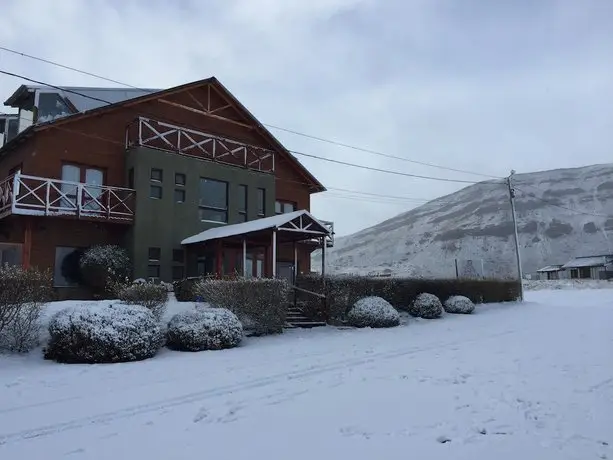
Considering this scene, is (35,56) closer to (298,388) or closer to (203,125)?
(203,125)

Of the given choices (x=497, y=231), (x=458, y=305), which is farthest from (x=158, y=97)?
(x=497, y=231)

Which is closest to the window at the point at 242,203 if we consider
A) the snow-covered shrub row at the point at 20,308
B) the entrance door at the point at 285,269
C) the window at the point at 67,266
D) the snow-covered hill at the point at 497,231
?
the entrance door at the point at 285,269

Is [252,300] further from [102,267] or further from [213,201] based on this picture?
[213,201]

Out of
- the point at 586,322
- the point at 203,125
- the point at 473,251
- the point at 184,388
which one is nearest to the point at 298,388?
the point at 184,388

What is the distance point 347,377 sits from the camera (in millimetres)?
7480

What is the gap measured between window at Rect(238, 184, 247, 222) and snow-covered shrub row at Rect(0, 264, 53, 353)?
464 inches

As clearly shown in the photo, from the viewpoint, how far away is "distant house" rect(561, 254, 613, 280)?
6158cm

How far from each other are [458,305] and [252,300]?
34.4 ft

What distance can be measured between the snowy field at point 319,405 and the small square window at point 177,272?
8.94m

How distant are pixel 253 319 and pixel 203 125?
38.0 feet

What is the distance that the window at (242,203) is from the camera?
2105 cm

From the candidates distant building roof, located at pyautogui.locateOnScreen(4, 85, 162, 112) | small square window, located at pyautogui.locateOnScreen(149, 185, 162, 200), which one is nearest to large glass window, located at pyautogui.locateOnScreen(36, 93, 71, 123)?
distant building roof, located at pyautogui.locateOnScreen(4, 85, 162, 112)

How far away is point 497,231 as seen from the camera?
4227 inches

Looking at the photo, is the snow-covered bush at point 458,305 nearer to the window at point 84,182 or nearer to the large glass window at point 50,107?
the window at point 84,182
